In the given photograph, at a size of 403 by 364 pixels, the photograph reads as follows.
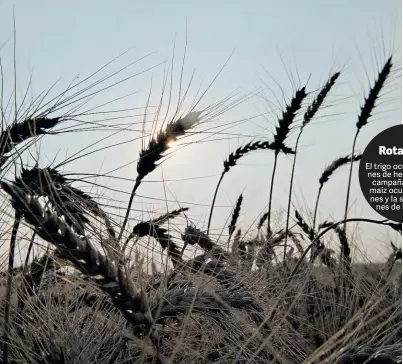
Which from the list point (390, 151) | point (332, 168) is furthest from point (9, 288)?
point (332, 168)

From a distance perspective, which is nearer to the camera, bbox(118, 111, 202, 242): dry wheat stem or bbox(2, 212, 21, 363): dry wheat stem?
bbox(2, 212, 21, 363): dry wheat stem

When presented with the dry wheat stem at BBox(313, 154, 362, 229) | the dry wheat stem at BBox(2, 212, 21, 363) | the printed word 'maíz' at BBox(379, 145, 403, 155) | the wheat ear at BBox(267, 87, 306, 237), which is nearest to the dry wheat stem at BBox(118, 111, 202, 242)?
the dry wheat stem at BBox(2, 212, 21, 363)

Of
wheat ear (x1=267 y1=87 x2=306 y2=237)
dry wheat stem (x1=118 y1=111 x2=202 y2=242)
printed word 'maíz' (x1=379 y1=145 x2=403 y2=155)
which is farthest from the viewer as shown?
wheat ear (x1=267 y1=87 x2=306 y2=237)

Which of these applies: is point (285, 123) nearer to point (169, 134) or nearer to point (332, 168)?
point (332, 168)

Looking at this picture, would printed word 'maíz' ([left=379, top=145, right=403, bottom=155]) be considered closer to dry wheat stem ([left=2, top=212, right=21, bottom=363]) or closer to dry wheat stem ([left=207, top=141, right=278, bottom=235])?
dry wheat stem ([left=207, top=141, right=278, bottom=235])

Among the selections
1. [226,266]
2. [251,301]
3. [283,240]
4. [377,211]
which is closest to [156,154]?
[226,266]

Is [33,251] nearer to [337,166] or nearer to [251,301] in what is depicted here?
[251,301]

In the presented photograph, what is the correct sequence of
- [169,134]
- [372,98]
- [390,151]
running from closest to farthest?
[169,134] → [390,151] → [372,98]

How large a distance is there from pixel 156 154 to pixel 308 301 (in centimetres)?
109

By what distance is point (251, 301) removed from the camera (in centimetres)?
170

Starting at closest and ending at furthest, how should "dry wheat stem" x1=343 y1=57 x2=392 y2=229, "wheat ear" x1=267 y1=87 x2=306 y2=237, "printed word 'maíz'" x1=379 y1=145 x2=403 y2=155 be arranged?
"printed word 'maíz'" x1=379 y1=145 x2=403 y2=155 → "wheat ear" x1=267 y1=87 x2=306 y2=237 → "dry wheat stem" x1=343 y1=57 x2=392 y2=229

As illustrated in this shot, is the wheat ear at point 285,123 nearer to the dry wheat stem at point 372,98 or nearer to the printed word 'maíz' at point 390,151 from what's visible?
the dry wheat stem at point 372,98

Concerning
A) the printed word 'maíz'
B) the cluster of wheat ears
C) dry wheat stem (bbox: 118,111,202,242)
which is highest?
dry wheat stem (bbox: 118,111,202,242)

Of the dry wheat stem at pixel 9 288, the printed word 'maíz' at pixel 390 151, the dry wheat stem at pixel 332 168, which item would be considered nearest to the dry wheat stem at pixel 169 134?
the dry wheat stem at pixel 9 288
